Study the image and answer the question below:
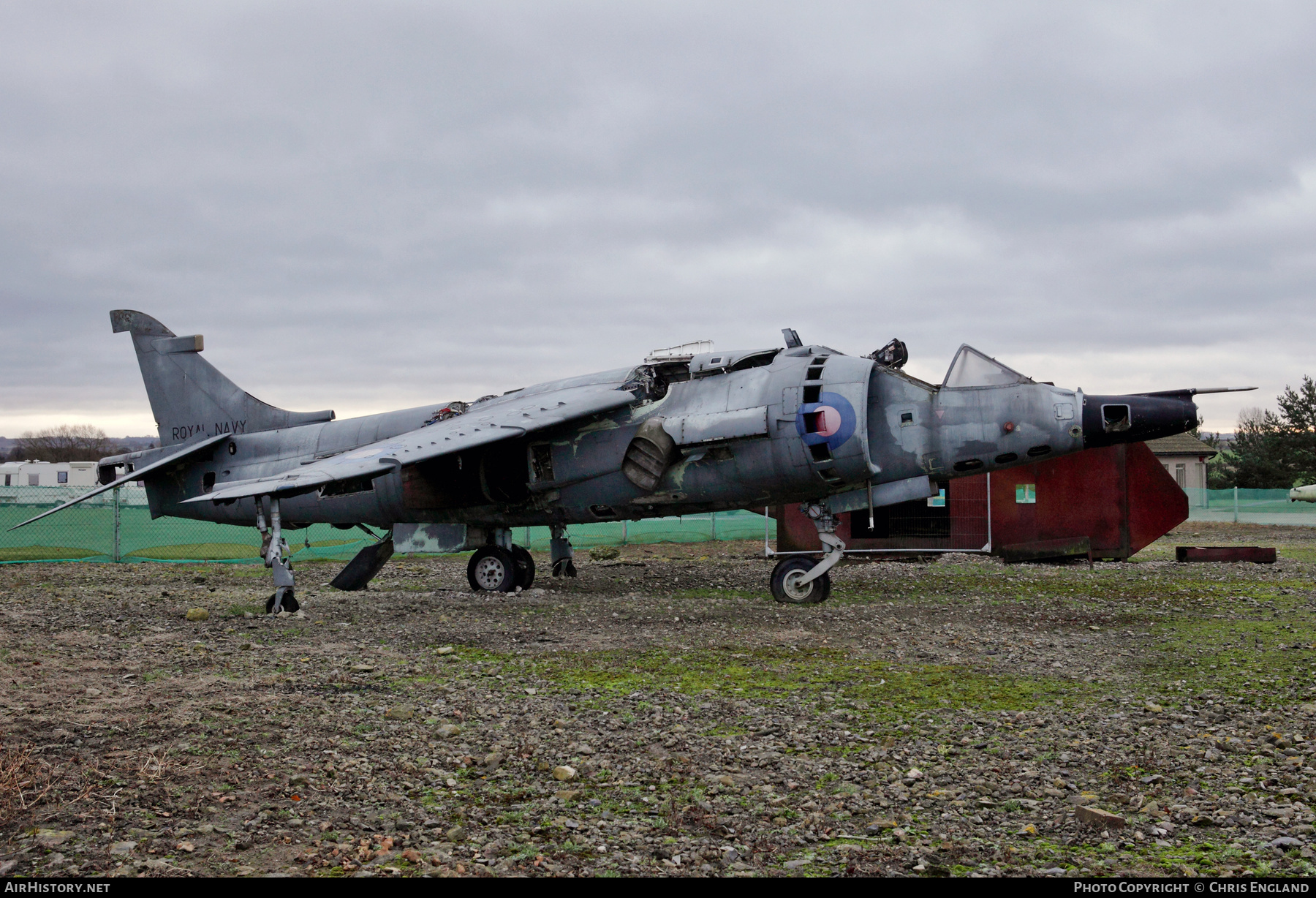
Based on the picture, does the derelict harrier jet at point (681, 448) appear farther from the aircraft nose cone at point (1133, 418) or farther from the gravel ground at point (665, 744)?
the gravel ground at point (665, 744)

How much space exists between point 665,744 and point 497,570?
966 cm

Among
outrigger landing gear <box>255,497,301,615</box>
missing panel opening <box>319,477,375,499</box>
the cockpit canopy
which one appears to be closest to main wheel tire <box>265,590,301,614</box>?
outrigger landing gear <box>255,497,301,615</box>

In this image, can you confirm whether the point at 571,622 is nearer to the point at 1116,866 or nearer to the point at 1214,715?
the point at 1214,715

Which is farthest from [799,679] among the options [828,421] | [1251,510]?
[1251,510]

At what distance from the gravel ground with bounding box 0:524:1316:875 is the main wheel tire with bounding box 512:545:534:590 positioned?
3198 millimetres

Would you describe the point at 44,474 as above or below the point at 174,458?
above

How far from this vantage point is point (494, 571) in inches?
601

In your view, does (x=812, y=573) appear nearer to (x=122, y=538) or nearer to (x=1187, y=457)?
(x=122, y=538)

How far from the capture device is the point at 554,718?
6566 mm

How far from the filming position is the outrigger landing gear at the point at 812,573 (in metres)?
12.9

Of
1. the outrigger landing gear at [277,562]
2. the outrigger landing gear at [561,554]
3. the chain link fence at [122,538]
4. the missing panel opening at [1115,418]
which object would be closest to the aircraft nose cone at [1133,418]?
the missing panel opening at [1115,418]

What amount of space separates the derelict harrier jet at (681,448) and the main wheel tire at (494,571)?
23 millimetres

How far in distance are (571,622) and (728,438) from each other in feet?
10.2
